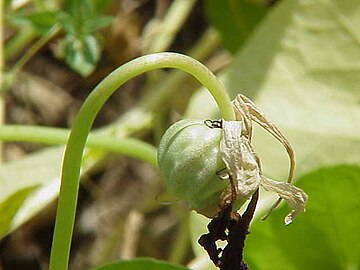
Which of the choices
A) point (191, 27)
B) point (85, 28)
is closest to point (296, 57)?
point (85, 28)

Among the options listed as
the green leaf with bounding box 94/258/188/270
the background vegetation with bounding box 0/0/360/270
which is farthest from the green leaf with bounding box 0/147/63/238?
the green leaf with bounding box 94/258/188/270

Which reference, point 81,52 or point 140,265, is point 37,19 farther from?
point 140,265

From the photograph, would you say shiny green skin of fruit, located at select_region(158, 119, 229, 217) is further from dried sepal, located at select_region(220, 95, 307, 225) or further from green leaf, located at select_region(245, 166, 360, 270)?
green leaf, located at select_region(245, 166, 360, 270)

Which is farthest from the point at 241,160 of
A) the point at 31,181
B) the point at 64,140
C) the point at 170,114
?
the point at 170,114

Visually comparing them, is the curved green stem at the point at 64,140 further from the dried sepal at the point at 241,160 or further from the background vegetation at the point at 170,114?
the dried sepal at the point at 241,160

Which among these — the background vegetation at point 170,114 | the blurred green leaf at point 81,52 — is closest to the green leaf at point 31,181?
Result: the background vegetation at point 170,114

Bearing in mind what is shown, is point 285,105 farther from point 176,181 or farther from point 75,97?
point 75,97

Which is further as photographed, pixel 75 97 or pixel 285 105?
pixel 75 97
